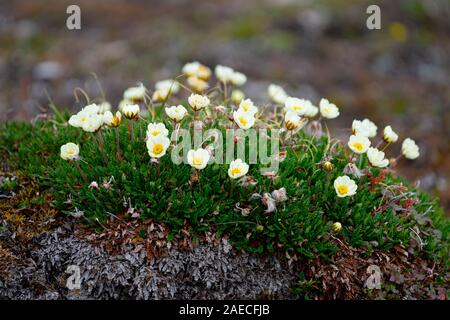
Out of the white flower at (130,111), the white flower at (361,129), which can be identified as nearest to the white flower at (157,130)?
the white flower at (130,111)

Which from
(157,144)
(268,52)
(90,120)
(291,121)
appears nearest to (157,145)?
(157,144)

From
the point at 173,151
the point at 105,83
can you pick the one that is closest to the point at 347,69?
the point at 105,83

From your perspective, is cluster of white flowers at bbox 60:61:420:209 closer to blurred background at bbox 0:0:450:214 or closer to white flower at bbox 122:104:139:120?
white flower at bbox 122:104:139:120

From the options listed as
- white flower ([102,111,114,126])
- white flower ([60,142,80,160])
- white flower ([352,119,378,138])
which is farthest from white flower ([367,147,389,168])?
white flower ([60,142,80,160])

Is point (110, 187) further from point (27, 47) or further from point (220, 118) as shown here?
point (27, 47)

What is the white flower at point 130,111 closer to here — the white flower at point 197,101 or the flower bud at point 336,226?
the white flower at point 197,101

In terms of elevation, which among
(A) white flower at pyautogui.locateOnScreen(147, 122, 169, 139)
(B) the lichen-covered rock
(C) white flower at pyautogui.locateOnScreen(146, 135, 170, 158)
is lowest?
(B) the lichen-covered rock
